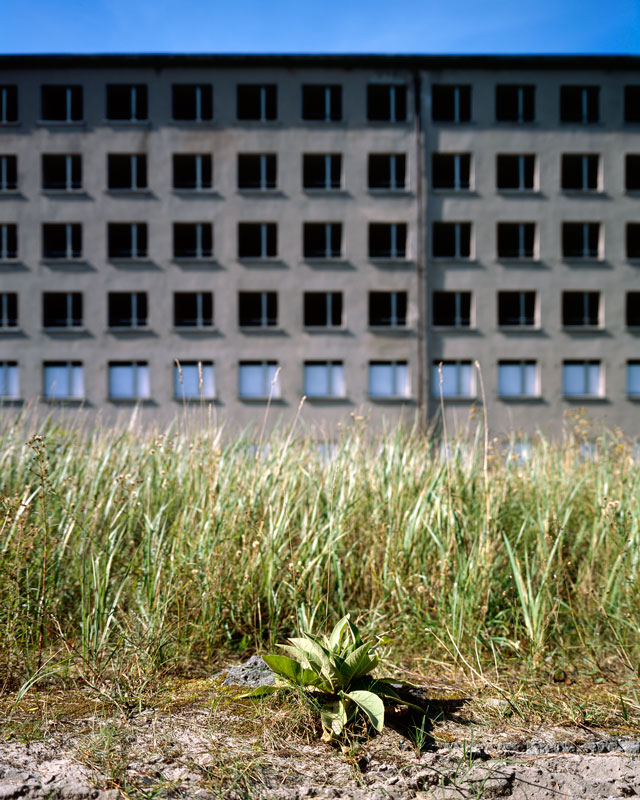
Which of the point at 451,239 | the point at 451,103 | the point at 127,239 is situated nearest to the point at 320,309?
the point at 451,239

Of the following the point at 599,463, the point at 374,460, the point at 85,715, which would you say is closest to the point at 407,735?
the point at 85,715

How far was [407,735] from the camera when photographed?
2.65 metres

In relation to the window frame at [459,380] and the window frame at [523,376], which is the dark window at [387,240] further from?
the window frame at [523,376]

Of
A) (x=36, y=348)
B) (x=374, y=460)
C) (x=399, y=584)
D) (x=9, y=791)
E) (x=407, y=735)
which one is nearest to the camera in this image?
(x=9, y=791)

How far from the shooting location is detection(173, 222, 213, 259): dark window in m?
34.6

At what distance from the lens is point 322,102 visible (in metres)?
35.8

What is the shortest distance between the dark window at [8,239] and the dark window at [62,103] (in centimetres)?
624

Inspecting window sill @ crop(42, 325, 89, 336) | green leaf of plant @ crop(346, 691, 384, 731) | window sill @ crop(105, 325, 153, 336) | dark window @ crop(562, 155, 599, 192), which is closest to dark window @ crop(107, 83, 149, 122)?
window sill @ crop(105, 325, 153, 336)

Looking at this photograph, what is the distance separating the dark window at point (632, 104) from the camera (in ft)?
118

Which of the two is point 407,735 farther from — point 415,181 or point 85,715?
point 415,181

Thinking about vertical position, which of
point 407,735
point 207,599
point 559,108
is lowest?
point 407,735

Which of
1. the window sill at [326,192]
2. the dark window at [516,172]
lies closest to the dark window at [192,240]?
the window sill at [326,192]

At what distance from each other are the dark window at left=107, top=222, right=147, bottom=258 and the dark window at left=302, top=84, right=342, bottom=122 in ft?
35.6

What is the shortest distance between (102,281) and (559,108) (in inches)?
1009
